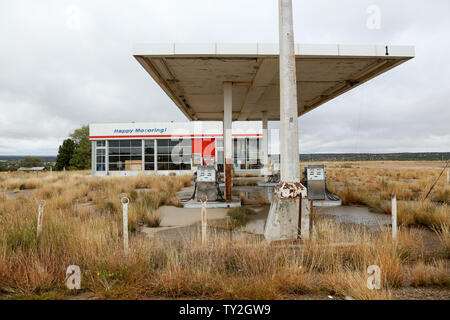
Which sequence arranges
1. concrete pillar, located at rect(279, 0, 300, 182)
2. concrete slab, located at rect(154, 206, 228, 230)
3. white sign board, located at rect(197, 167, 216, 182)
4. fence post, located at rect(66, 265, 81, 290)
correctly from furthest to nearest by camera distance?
white sign board, located at rect(197, 167, 216, 182)
concrete slab, located at rect(154, 206, 228, 230)
concrete pillar, located at rect(279, 0, 300, 182)
fence post, located at rect(66, 265, 81, 290)

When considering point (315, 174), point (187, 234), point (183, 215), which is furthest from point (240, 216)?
point (315, 174)

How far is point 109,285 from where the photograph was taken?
357cm

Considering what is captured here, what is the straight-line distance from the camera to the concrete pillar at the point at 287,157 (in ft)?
17.3

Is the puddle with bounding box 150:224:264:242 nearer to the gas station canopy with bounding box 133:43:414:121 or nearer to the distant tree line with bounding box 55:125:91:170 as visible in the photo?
the gas station canopy with bounding box 133:43:414:121

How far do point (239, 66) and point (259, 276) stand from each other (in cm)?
828

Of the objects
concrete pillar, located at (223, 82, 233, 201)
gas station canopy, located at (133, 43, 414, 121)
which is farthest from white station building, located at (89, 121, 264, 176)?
concrete pillar, located at (223, 82, 233, 201)

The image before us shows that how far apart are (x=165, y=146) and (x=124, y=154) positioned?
5.07 metres

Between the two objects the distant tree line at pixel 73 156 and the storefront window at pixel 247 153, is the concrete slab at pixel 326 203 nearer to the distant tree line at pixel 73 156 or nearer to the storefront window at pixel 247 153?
the storefront window at pixel 247 153

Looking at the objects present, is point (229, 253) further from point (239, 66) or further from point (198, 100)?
point (198, 100)

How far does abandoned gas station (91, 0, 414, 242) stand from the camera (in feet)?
17.7

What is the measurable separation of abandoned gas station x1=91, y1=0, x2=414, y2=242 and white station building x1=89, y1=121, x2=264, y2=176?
15.9 metres

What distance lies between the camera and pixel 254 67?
10.4m

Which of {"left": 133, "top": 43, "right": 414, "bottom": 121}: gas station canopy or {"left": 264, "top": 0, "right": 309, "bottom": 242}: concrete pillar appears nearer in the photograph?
{"left": 264, "top": 0, "right": 309, "bottom": 242}: concrete pillar

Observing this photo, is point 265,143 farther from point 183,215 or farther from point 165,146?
point 165,146
